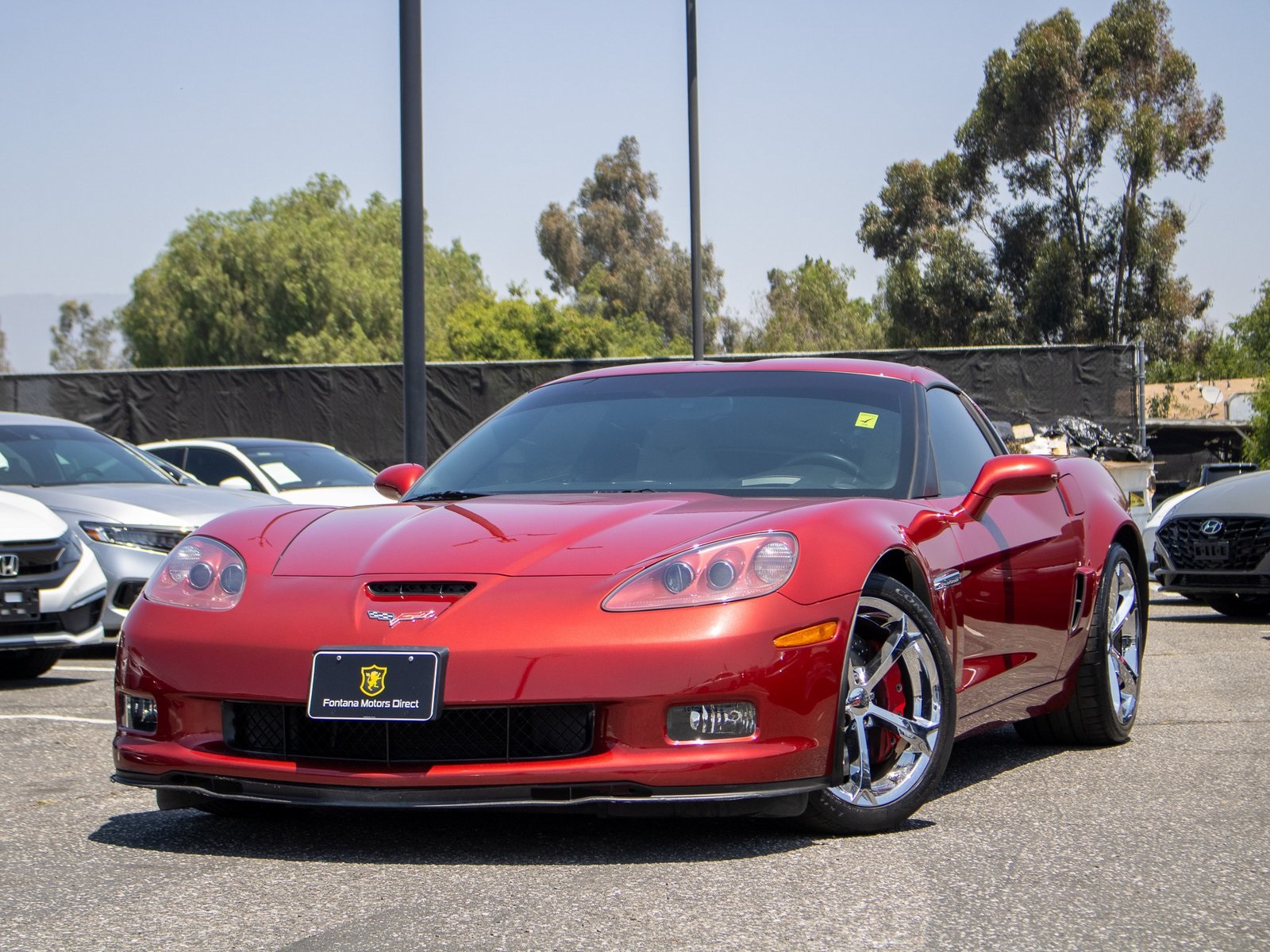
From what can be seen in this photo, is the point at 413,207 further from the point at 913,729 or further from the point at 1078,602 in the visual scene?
the point at 913,729

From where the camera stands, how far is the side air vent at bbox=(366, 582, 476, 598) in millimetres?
3844

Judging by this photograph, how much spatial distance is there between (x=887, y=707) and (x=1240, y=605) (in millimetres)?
8383

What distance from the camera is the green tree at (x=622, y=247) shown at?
306ft

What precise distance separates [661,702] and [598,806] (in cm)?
29

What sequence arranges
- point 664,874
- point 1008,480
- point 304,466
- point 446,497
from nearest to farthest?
1. point 664,874
2. point 1008,480
3. point 446,497
4. point 304,466

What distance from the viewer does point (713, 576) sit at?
381cm

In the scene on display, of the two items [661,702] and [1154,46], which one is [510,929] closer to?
[661,702]

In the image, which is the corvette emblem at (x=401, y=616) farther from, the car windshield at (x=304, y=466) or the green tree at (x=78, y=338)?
the green tree at (x=78, y=338)

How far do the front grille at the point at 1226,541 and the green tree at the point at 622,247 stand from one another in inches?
3227

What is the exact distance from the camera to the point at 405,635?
3717 mm

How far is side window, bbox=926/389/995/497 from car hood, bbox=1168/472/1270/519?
547 cm

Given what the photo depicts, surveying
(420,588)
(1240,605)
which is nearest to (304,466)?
(1240,605)

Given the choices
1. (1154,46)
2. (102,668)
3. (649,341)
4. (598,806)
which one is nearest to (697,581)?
(598,806)

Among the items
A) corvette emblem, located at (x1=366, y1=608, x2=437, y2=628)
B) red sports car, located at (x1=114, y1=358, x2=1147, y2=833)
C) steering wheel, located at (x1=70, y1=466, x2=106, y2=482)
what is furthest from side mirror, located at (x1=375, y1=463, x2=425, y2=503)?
steering wheel, located at (x1=70, y1=466, x2=106, y2=482)
